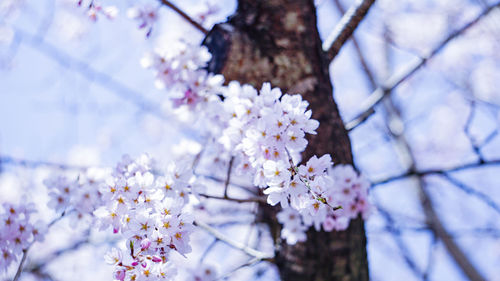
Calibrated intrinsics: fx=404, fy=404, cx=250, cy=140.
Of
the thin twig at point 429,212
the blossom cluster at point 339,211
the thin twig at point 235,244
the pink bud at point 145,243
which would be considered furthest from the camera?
the thin twig at point 429,212

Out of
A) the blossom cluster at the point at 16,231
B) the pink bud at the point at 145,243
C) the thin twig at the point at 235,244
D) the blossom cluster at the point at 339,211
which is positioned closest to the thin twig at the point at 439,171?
the blossom cluster at the point at 339,211

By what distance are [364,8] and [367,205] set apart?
0.77 m

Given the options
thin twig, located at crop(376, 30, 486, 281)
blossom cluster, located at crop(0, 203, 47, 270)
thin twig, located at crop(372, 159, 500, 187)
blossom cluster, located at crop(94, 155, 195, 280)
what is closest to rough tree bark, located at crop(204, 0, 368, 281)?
thin twig, located at crop(372, 159, 500, 187)

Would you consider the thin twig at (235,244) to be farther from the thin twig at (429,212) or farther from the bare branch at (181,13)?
the thin twig at (429,212)

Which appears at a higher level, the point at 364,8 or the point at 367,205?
the point at 364,8

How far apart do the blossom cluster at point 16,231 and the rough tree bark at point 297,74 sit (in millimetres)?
896

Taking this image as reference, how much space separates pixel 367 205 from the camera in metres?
1.57

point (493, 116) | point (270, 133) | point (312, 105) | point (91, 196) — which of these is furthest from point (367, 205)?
point (493, 116)

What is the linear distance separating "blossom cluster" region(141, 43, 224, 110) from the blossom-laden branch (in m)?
0.58

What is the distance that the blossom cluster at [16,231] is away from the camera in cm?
141

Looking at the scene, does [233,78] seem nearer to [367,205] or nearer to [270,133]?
[270,133]

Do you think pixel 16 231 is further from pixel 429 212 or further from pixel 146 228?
pixel 429 212

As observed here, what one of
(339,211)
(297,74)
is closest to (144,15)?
(297,74)

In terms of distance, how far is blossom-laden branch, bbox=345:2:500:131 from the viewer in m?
1.63
